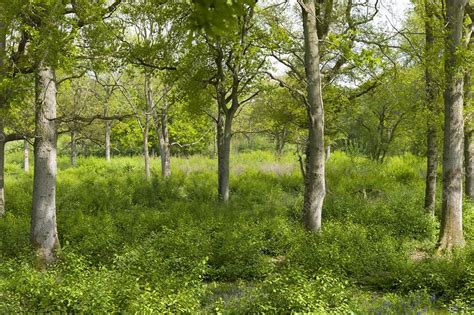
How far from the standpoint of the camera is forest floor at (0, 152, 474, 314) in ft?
18.9

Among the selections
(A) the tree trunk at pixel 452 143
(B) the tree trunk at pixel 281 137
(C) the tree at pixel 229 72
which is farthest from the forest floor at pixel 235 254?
(B) the tree trunk at pixel 281 137

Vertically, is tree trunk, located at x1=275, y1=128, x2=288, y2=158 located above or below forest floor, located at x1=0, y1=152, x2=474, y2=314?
above

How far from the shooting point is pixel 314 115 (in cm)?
977

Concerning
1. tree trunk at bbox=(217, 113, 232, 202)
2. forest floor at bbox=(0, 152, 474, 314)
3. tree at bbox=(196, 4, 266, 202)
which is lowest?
forest floor at bbox=(0, 152, 474, 314)

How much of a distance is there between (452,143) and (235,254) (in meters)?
5.23

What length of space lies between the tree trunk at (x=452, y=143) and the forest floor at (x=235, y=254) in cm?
63

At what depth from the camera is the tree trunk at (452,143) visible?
8.93 m

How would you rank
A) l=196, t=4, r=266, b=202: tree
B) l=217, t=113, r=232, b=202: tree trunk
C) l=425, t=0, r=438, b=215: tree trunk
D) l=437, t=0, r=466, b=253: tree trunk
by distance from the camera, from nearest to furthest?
l=437, t=0, r=466, b=253: tree trunk < l=425, t=0, r=438, b=215: tree trunk < l=196, t=4, r=266, b=202: tree < l=217, t=113, r=232, b=202: tree trunk

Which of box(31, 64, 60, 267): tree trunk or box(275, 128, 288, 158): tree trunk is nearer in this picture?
box(31, 64, 60, 267): tree trunk

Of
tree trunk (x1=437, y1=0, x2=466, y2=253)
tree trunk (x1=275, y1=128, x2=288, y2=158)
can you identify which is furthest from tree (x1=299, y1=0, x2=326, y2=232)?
tree trunk (x1=275, y1=128, x2=288, y2=158)

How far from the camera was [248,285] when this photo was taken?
314 inches

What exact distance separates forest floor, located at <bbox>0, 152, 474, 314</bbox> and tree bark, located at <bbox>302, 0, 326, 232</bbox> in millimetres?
783

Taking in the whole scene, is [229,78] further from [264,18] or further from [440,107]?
[440,107]

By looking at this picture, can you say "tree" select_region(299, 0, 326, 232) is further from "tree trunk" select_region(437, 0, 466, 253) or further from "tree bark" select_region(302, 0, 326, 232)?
"tree trunk" select_region(437, 0, 466, 253)
